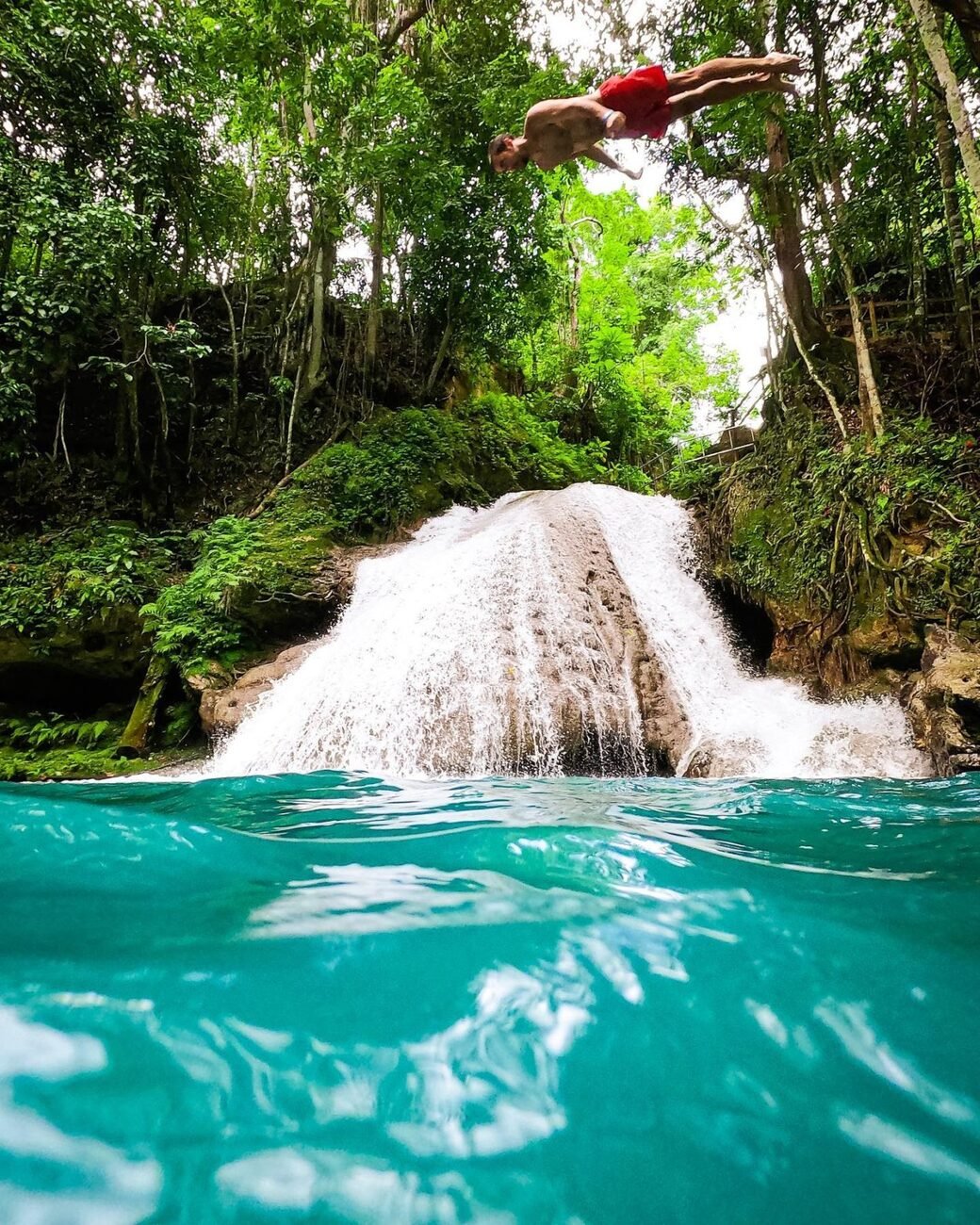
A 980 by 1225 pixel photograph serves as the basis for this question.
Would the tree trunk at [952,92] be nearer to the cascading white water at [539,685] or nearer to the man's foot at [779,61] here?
the man's foot at [779,61]

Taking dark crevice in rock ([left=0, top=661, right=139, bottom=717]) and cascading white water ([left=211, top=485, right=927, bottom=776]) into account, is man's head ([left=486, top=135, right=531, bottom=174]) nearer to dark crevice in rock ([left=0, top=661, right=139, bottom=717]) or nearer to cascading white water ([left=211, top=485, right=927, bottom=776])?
cascading white water ([left=211, top=485, right=927, bottom=776])

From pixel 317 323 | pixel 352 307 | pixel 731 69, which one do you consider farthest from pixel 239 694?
pixel 352 307

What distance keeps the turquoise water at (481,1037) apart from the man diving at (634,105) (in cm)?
540

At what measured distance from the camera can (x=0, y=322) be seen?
8.11 m

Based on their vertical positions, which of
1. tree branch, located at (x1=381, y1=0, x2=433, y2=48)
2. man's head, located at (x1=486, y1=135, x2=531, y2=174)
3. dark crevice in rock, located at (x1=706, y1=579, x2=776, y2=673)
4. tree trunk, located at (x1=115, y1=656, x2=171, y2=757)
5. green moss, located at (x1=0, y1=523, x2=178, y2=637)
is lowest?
tree trunk, located at (x1=115, y1=656, x2=171, y2=757)

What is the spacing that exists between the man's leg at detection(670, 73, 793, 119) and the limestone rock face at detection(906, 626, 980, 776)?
4.80 meters

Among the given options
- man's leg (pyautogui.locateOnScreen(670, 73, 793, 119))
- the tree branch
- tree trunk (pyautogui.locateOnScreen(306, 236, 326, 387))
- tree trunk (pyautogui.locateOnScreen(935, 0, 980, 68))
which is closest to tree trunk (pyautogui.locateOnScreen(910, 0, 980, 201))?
man's leg (pyautogui.locateOnScreen(670, 73, 793, 119))

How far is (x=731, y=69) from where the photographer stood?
490 centimetres

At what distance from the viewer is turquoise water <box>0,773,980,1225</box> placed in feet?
2.53

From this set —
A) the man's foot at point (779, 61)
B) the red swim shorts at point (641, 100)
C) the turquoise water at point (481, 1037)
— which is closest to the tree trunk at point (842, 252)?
the man's foot at point (779, 61)

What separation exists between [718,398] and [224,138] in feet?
47.6

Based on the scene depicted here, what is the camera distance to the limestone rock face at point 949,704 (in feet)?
14.1

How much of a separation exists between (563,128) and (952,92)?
340cm

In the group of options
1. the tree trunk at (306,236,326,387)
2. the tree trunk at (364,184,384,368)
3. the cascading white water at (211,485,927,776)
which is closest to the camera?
the cascading white water at (211,485,927,776)
